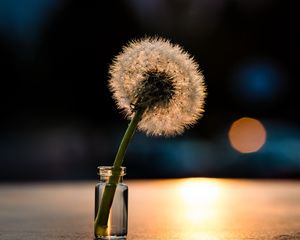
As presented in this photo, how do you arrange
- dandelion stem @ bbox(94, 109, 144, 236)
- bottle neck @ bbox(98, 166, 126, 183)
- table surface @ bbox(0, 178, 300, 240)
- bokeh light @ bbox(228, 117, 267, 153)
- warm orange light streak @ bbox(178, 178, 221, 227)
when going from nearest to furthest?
dandelion stem @ bbox(94, 109, 144, 236)
bottle neck @ bbox(98, 166, 126, 183)
table surface @ bbox(0, 178, 300, 240)
warm orange light streak @ bbox(178, 178, 221, 227)
bokeh light @ bbox(228, 117, 267, 153)

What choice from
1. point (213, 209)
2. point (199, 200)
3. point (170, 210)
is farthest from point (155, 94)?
point (199, 200)

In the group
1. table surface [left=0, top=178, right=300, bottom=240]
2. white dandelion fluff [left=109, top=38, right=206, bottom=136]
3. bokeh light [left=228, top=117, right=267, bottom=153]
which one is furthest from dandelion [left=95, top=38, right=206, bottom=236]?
bokeh light [left=228, top=117, right=267, bottom=153]

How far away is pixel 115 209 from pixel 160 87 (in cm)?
53

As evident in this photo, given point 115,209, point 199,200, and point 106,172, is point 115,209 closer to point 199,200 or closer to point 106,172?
point 106,172

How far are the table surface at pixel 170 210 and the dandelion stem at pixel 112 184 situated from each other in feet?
1.67

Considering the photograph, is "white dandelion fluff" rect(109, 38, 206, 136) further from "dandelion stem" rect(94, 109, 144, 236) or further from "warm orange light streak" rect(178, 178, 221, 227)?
"warm orange light streak" rect(178, 178, 221, 227)

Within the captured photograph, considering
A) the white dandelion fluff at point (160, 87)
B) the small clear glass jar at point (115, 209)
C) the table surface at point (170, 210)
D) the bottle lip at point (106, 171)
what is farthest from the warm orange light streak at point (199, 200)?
the white dandelion fluff at point (160, 87)

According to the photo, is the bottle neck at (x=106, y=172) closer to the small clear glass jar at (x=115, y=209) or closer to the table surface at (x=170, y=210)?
the small clear glass jar at (x=115, y=209)

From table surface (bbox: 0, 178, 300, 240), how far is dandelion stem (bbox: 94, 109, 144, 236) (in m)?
0.51

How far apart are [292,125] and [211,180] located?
13.3ft

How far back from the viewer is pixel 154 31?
12.7 meters

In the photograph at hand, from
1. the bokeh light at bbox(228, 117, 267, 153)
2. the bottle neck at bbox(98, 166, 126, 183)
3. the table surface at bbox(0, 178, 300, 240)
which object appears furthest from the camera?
the bokeh light at bbox(228, 117, 267, 153)

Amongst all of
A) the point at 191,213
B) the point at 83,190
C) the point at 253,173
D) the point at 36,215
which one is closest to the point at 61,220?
the point at 36,215

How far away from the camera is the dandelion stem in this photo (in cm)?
280
